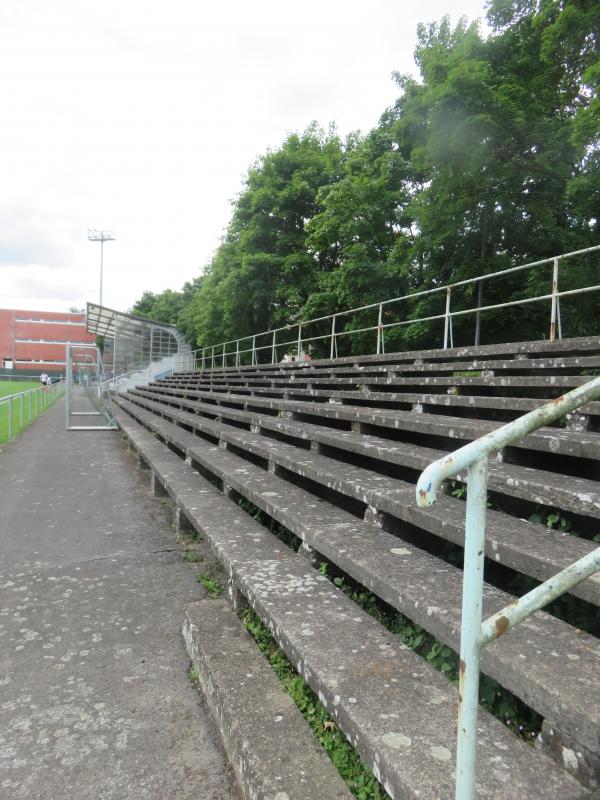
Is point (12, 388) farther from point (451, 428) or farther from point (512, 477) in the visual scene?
point (512, 477)

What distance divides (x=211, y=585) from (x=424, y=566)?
1551mm

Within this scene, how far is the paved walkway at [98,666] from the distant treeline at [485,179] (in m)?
10.5

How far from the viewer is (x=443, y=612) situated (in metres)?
1.68

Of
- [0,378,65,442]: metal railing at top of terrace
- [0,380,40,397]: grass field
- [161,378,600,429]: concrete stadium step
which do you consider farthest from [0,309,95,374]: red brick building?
[161,378,600,429]: concrete stadium step

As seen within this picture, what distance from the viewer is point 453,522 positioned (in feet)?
7.06

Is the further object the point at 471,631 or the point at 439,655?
the point at 439,655

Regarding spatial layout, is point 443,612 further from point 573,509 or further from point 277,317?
Result: point 277,317

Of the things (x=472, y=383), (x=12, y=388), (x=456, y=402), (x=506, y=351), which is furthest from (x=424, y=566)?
(x=12, y=388)

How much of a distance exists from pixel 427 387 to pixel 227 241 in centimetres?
2692

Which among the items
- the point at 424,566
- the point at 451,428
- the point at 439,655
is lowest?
the point at 439,655

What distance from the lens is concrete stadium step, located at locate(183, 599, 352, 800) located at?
1.44 metres

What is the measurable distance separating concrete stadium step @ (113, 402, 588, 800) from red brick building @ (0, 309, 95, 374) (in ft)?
262

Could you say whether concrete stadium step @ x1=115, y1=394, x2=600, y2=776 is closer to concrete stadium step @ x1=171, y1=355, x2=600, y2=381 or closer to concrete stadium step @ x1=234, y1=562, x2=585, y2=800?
concrete stadium step @ x1=234, y1=562, x2=585, y2=800

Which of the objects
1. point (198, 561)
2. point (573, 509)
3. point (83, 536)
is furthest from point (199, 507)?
point (573, 509)
